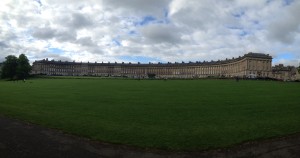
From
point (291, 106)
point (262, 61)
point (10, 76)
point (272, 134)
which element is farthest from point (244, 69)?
point (272, 134)

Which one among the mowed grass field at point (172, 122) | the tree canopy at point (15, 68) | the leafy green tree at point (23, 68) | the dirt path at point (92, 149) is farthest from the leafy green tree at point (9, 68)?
the dirt path at point (92, 149)

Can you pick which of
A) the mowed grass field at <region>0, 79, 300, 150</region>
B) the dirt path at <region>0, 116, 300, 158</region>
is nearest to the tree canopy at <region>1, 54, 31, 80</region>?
the mowed grass field at <region>0, 79, 300, 150</region>

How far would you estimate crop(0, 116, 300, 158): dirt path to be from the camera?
438 inches

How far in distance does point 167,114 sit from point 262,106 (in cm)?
787

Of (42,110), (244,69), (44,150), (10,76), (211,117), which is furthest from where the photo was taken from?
(244,69)

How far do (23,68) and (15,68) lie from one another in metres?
4.18

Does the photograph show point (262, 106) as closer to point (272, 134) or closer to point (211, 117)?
point (211, 117)

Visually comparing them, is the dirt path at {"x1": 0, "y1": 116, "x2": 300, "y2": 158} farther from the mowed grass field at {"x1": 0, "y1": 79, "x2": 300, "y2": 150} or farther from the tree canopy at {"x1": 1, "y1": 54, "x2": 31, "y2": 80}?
the tree canopy at {"x1": 1, "y1": 54, "x2": 31, "y2": 80}

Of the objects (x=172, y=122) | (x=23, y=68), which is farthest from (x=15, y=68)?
(x=172, y=122)

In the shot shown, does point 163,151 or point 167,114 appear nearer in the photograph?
point 163,151

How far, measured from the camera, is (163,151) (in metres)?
11.6

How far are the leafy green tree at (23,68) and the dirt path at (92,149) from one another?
96786mm

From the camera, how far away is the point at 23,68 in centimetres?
10394

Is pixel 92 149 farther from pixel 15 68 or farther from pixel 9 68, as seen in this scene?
pixel 9 68
